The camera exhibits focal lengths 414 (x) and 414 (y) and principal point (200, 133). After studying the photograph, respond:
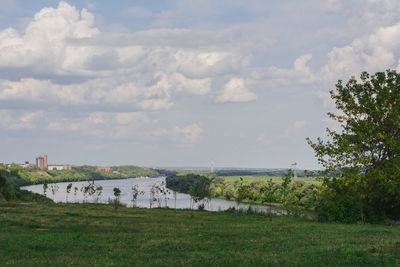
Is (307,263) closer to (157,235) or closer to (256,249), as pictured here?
(256,249)

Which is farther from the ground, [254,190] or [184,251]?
[184,251]

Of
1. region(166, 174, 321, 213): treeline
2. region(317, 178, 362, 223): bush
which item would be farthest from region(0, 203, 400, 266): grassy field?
region(166, 174, 321, 213): treeline

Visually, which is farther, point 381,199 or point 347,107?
point 347,107

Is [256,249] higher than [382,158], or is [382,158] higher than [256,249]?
[382,158]

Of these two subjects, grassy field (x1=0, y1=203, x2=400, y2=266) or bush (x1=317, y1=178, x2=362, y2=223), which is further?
bush (x1=317, y1=178, x2=362, y2=223)

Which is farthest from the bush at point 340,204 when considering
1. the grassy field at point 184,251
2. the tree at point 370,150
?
the grassy field at point 184,251

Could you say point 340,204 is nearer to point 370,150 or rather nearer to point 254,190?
point 370,150

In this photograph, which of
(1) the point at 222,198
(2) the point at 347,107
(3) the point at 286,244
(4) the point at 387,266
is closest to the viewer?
(4) the point at 387,266

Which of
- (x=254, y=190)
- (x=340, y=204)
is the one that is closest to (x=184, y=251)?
(x=340, y=204)

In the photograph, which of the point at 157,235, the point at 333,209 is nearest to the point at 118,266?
the point at 157,235

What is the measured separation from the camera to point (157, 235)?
2392 cm

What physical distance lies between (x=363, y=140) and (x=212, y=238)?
2555cm

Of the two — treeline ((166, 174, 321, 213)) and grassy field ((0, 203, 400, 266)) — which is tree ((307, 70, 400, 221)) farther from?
grassy field ((0, 203, 400, 266))

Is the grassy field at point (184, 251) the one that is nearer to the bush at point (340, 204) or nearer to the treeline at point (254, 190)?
the bush at point (340, 204)
